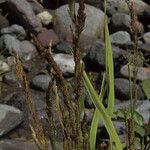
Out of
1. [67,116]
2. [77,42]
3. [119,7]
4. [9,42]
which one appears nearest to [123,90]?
[9,42]

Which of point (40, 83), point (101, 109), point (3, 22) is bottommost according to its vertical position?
point (40, 83)

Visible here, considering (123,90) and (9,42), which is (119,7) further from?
(123,90)

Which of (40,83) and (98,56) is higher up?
(98,56)

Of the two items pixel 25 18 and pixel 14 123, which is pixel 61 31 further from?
pixel 14 123

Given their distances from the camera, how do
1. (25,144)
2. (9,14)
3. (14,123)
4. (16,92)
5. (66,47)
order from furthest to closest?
(9,14) → (66,47) → (16,92) → (14,123) → (25,144)

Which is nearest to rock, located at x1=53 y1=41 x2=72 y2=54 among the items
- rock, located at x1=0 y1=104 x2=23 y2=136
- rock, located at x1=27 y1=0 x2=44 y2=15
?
rock, located at x1=27 y1=0 x2=44 y2=15

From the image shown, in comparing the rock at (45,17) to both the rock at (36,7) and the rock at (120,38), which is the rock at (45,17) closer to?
the rock at (36,7)

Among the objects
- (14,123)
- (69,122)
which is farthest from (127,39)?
(69,122)
